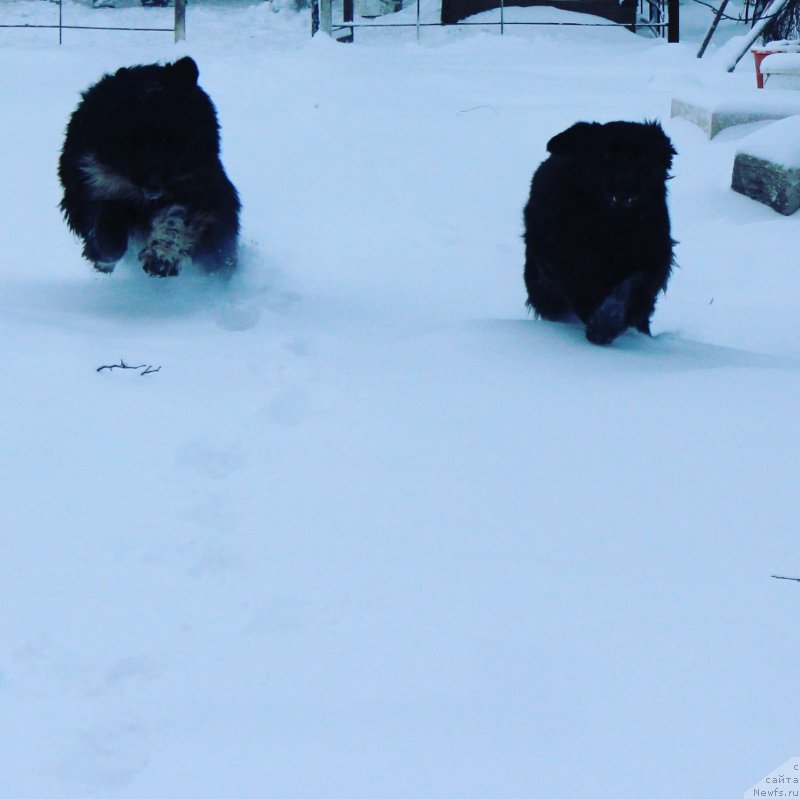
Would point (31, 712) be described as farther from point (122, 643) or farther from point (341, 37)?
point (341, 37)

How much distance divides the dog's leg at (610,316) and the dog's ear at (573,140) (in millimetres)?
580

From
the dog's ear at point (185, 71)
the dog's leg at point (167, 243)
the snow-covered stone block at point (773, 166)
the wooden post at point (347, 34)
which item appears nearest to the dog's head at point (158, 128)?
the dog's ear at point (185, 71)

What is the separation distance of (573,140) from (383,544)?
2405 millimetres

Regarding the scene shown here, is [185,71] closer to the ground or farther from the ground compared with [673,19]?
farther from the ground

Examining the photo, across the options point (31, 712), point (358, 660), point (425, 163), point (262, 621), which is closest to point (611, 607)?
A: point (358, 660)

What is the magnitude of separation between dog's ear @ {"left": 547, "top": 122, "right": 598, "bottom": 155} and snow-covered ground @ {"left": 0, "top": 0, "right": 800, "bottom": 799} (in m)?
0.73

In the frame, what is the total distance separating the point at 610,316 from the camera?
4.79 m

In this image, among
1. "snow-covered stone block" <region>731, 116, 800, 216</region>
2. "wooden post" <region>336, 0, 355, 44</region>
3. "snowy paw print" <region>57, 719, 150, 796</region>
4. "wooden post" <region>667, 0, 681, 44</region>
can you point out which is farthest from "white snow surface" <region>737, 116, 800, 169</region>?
"wooden post" <region>336, 0, 355, 44</region>

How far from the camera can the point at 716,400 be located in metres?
3.71

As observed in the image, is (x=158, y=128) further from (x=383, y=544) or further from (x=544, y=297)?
(x=383, y=544)

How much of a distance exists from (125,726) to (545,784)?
0.81 metres

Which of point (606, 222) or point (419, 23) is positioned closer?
point (606, 222)

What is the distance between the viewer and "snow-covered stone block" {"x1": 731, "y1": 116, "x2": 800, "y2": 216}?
7258mm

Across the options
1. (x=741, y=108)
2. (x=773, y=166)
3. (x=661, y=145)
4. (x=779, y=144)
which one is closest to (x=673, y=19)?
(x=741, y=108)
